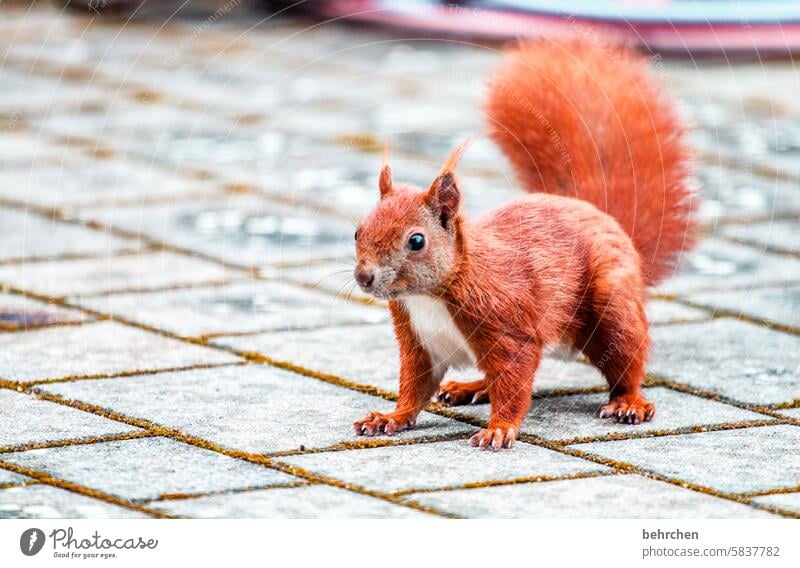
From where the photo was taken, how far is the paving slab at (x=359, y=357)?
4.35 metres

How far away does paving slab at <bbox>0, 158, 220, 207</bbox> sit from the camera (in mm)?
6500

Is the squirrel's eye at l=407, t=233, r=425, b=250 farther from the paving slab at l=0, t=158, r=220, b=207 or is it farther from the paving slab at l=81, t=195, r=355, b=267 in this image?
the paving slab at l=0, t=158, r=220, b=207

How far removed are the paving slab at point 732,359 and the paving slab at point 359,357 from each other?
0.87ft

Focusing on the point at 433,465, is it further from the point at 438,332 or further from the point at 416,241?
the point at 416,241

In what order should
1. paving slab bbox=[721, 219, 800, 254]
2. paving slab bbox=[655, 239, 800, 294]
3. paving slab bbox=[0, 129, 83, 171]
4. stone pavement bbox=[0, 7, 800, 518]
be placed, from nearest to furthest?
stone pavement bbox=[0, 7, 800, 518]
paving slab bbox=[655, 239, 800, 294]
paving slab bbox=[721, 219, 800, 254]
paving slab bbox=[0, 129, 83, 171]

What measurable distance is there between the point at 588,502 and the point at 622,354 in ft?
2.58

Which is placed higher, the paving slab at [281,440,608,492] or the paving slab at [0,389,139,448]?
the paving slab at [281,440,608,492]

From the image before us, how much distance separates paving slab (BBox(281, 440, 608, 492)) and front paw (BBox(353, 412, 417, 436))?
4.5 inches

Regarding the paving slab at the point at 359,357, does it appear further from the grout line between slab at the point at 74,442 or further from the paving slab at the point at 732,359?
the grout line between slab at the point at 74,442

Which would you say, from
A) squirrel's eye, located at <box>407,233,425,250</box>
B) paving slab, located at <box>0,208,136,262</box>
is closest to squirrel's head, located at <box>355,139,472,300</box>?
squirrel's eye, located at <box>407,233,425,250</box>

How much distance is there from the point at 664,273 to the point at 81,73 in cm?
553

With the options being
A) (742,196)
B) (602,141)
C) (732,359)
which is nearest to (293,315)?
(602,141)

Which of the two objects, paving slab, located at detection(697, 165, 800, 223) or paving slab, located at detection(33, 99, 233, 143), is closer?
paving slab, located at detection(697, 165, 800, 223)

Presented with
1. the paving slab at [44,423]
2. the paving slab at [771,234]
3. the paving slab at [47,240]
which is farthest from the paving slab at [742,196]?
the paving slab at [44,423]
